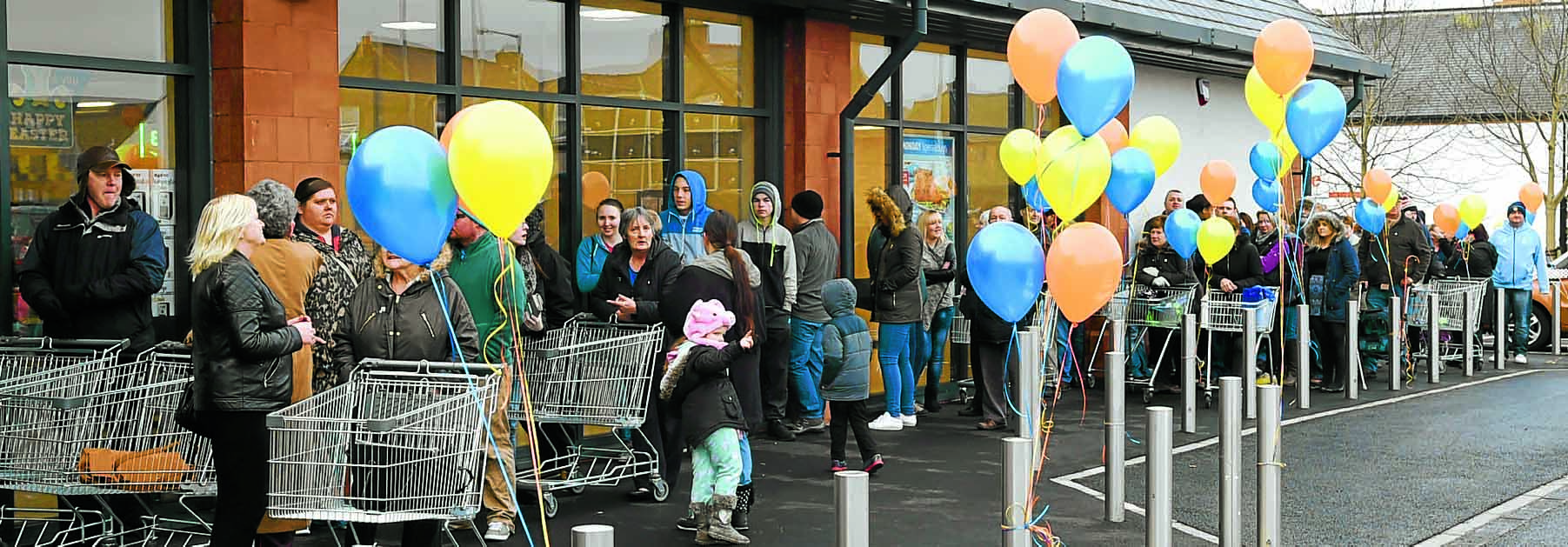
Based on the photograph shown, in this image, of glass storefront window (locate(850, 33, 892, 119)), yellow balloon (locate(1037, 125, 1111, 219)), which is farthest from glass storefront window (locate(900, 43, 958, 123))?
yellow balloon (locate(1037, 125, 1111, 219))

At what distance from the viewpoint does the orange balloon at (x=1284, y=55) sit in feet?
36.6

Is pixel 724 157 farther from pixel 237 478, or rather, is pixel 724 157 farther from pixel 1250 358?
pixel 237 478

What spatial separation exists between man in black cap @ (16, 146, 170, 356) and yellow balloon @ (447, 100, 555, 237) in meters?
3.22

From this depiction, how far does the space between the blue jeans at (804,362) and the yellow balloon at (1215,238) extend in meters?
3.25

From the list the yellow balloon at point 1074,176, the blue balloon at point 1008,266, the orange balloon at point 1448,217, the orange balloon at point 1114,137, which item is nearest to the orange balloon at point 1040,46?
the yellow balloon at point 1074,176

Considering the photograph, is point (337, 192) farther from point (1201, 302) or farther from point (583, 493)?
point (1201, 302)

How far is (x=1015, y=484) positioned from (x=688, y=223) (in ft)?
20.4

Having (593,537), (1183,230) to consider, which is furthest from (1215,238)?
(593,537)

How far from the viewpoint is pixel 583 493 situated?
33.1 feet

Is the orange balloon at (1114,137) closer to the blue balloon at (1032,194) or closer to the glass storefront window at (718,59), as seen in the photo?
the blue balloon at (1032,194)

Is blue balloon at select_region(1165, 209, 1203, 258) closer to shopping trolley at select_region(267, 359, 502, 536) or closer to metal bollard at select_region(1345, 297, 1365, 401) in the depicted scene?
metal bollard at select_region(1345, 297, 1365, 401)

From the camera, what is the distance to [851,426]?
1031 cm

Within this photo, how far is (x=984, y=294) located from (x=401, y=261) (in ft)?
8.99

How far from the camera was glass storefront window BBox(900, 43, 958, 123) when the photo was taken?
49.6 ft
